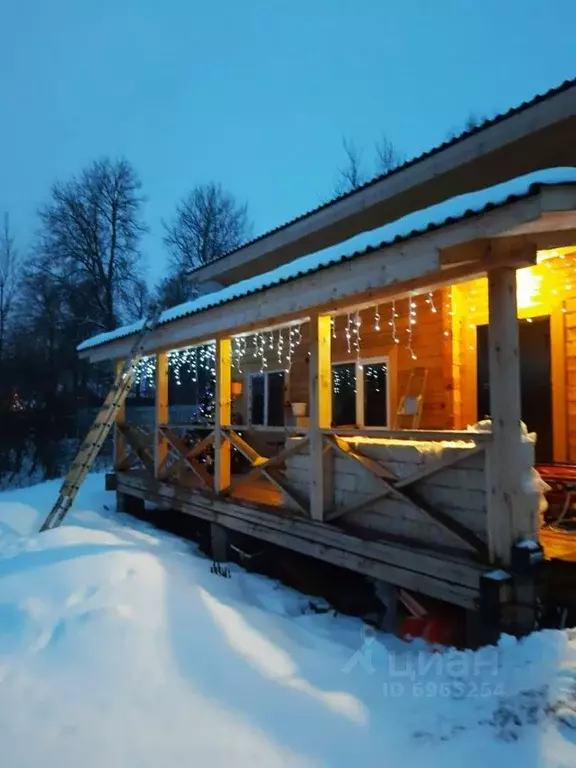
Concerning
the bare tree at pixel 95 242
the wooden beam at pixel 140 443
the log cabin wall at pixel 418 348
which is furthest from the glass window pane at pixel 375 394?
the bare tree at pixel 95 242

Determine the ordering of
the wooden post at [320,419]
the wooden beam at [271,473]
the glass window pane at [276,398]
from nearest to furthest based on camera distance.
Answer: the wooden post at [320,419] → the wooden beam at [271,473] → the glass window pane at [276,398]

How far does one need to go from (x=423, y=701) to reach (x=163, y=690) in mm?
1382

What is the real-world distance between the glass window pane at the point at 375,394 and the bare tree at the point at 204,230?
22065 millimetres

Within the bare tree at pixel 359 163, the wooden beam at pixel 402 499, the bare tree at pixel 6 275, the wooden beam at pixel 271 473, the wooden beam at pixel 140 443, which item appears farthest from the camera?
the bare tree at pixel 359 163

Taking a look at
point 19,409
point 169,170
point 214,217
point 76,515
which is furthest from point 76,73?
point 76,515

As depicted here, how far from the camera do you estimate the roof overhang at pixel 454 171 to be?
6.00 m

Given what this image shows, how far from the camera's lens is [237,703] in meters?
3.01

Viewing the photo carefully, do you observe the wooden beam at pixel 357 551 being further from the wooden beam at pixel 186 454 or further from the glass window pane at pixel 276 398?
the glass window pane at pixel 276 398

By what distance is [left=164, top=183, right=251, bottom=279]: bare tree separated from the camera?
97.6ft

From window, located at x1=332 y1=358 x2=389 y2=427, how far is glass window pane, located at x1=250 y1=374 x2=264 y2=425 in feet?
7.51

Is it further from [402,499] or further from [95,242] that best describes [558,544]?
[95,242]

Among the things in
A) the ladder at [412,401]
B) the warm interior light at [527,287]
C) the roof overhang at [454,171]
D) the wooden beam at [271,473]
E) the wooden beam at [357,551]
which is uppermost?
the roof overhang at [454,171]

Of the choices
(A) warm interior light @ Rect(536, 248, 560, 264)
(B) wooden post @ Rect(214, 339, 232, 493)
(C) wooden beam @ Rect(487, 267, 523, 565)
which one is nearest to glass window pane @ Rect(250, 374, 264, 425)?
(B) wooden post @ Rect(214, 339, 232, 493)

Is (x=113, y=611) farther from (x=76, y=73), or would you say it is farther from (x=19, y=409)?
(x=76, y=73)
